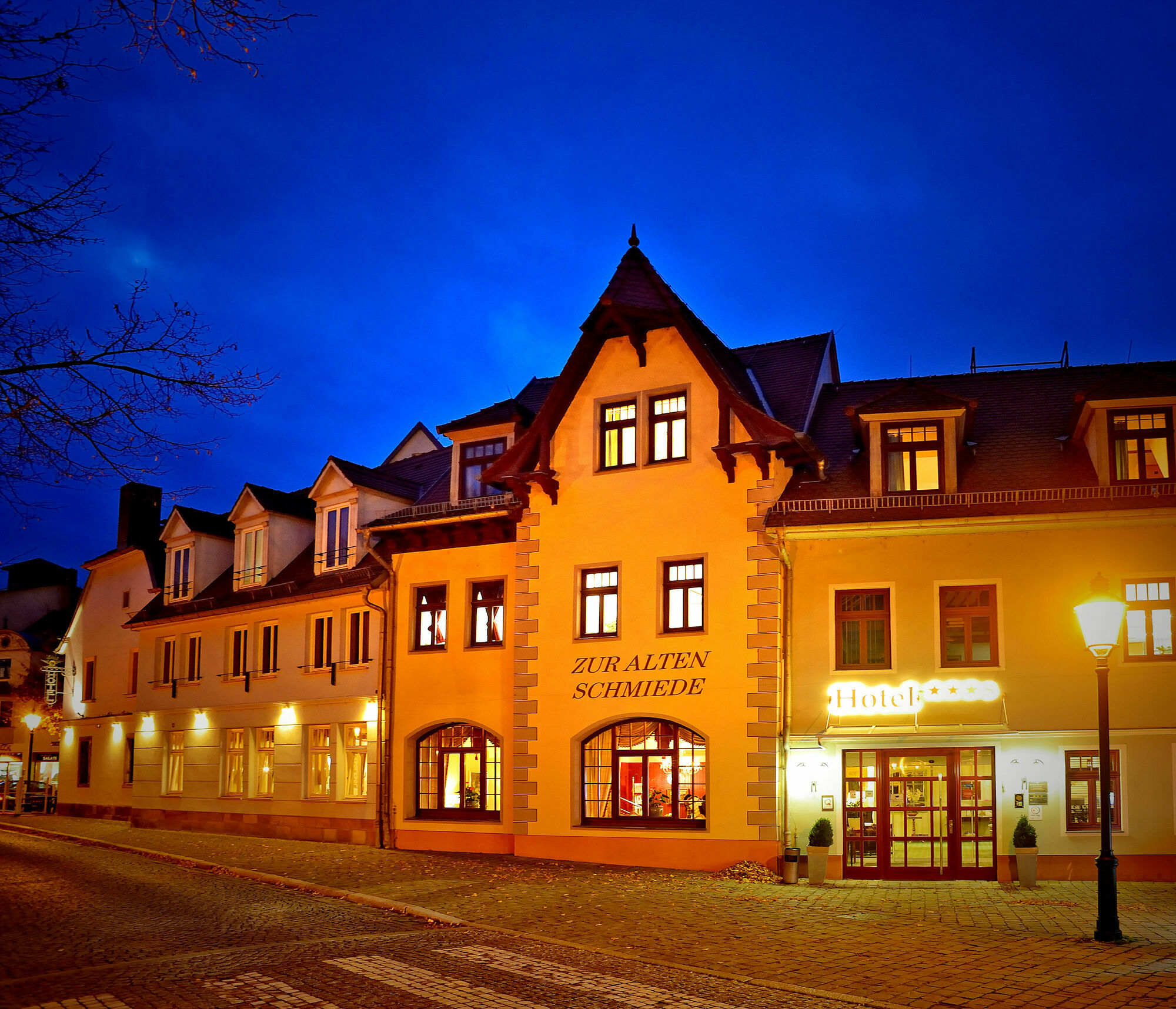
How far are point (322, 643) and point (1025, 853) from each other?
761 inches

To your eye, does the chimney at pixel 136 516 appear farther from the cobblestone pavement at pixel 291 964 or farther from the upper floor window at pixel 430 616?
the cobblestone pavement at pixel 291 964

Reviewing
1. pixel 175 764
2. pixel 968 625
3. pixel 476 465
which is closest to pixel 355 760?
pixel 476 465

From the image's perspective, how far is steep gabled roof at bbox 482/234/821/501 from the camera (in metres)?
23.8

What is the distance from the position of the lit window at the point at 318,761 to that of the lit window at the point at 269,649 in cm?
283

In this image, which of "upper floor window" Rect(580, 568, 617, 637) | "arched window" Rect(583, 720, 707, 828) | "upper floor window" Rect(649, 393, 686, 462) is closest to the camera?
"arched window" Rect(583, 720, 707, 828)

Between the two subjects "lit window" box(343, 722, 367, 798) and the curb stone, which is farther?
"lit window" box(343, 722, 367, 798)

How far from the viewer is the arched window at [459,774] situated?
27.1 meters

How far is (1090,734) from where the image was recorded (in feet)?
69.4

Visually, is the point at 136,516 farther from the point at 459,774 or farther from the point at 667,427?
the point at 667,427

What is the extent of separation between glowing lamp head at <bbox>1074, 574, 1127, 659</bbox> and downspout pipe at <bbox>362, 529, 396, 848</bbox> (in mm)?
17904

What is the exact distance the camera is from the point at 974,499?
22047mm

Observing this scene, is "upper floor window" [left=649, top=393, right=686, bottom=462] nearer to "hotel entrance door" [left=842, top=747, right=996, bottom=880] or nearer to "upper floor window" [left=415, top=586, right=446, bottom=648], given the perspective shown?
"upper floor window" [left=415, top=586, right=446, bottom=648]

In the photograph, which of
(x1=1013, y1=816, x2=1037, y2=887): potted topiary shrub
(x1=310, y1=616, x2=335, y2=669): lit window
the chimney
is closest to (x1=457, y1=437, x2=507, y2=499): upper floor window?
(x1=310, y1=616, x2=335, y2=669): lit window

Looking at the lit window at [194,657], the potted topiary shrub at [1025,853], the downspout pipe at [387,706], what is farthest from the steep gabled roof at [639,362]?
the lit window at [194,657]
